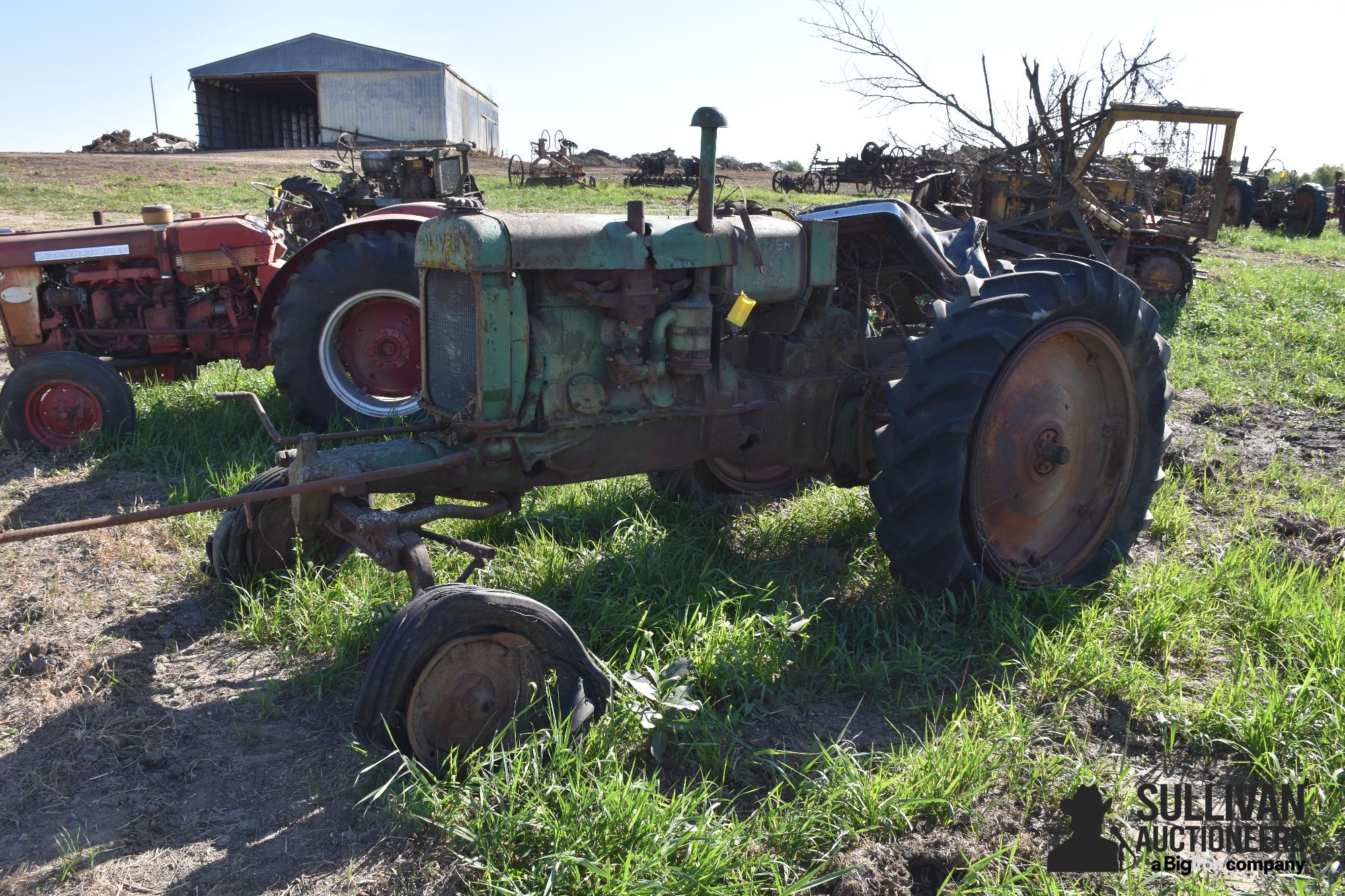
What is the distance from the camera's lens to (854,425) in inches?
157

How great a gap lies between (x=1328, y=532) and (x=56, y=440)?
6513 mm

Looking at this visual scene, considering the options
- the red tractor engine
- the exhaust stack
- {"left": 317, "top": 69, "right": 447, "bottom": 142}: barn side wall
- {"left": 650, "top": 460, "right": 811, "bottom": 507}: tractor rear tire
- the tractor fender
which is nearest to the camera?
the exhaust stack

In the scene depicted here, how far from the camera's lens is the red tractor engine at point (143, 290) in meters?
5.91

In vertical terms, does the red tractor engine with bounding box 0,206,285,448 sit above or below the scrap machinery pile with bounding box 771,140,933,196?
below

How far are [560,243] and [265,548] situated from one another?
1.66 metres

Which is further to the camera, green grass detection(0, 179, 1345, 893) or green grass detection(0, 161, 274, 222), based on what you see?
green grass detection(0, 161, 274, 222)

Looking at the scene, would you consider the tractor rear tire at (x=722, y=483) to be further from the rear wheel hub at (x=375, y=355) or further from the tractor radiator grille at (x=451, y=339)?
the rear wheel hub at (x=375, y=355)

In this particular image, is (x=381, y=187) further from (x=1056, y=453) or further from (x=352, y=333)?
(x=1056, y=453)

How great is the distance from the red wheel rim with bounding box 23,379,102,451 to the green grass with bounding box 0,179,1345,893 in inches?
38.7

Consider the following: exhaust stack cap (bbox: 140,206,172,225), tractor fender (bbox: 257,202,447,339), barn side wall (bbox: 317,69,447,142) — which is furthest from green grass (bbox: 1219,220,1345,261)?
barn side wall (bbox: 317,69,447,142)

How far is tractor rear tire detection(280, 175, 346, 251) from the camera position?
11.2 meters

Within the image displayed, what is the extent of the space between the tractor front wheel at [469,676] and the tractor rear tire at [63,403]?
374 centimetres

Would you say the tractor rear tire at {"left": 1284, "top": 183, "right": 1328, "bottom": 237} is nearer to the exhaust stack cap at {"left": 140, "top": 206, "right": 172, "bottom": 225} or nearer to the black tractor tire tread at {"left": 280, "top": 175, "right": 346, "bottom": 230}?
the black tractor tire tread at {"left": 280, "top": 175, "right": 346, "bottom": 230}

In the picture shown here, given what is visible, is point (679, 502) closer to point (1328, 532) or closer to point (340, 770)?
point (340, 770)
